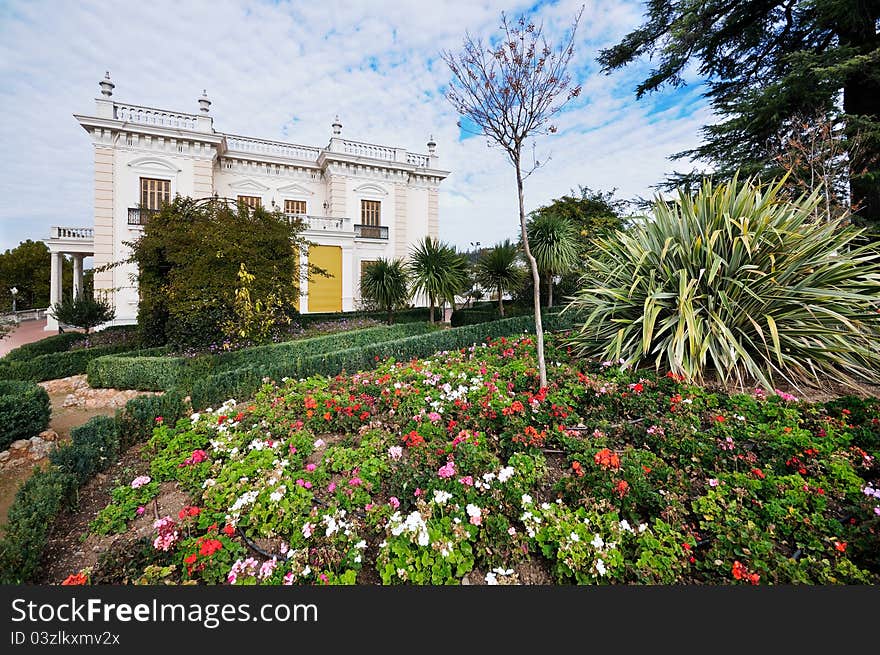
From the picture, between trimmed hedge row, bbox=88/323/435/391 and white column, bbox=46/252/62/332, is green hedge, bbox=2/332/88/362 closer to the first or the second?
trimmed hedge row, bbox=88/323/435/391

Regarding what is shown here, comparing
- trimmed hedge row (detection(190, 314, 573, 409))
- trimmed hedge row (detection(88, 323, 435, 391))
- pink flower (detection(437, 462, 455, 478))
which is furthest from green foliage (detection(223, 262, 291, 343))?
pink flower (detection(437, 462, 455, 478))

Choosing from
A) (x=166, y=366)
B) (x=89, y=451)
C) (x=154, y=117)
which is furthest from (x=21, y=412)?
(x=154, y=117)

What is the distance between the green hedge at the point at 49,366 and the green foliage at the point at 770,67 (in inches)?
587

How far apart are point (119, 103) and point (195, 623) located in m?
17.7

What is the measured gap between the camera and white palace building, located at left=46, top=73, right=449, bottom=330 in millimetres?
12422

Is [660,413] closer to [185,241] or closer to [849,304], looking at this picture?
[849,304]

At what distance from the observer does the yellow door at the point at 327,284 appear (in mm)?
14930

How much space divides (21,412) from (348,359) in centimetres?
344

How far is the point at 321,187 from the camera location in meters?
16.3

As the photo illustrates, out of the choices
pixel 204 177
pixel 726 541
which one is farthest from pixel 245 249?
pixel 204 177

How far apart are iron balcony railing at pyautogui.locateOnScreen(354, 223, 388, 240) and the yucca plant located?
1363 centimetres

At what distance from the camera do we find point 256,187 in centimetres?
1505

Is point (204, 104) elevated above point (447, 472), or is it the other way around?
point (204, 104)

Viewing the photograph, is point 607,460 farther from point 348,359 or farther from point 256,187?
point 256,187
